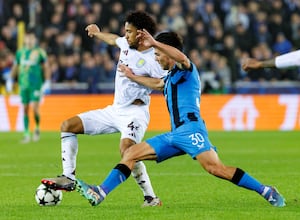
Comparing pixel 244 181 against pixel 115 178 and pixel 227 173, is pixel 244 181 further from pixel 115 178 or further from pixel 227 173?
pixel 115 178

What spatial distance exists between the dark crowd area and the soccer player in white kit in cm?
1478

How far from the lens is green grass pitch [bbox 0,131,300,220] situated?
28.7 feet

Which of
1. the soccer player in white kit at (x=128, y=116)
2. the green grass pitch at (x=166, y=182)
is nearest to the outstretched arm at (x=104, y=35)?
the soccer player in white kit at (x=128, y=116)

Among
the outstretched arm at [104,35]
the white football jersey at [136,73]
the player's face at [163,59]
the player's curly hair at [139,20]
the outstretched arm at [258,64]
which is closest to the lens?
the outstretched arm at [258,64]

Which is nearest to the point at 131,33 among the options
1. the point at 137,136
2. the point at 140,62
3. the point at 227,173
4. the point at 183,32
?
the point at 140,62

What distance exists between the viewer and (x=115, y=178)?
28.9 ft

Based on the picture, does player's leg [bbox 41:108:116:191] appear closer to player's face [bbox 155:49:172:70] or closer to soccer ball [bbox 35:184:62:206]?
soccer ball [bbox 35:184:62:206]

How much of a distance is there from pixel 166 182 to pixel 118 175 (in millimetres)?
3434

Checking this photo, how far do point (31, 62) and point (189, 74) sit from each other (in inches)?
466

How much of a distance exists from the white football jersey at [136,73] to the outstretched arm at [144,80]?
38 cm

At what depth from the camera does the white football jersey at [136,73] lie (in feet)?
32.7

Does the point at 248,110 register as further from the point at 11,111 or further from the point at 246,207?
the point at 246,207

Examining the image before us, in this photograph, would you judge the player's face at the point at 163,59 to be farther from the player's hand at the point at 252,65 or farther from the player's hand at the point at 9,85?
the player's hand at the point at 9,85

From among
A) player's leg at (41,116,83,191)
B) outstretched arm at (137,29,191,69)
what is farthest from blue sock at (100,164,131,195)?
outstretched arm at (137,29,191,69)
